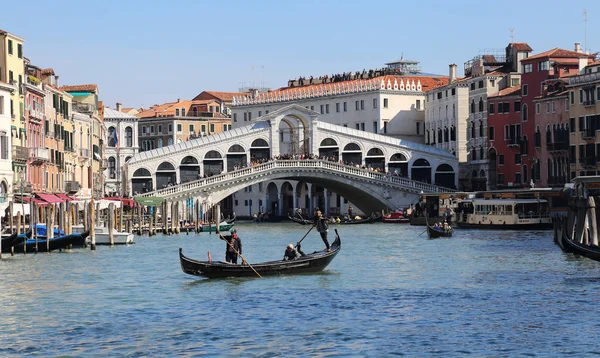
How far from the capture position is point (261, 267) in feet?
90.2

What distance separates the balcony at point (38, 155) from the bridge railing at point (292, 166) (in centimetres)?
1151

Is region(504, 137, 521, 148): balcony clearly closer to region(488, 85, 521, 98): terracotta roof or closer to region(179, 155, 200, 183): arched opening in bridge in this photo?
region(488, 85, 521, 98): terracotta roof

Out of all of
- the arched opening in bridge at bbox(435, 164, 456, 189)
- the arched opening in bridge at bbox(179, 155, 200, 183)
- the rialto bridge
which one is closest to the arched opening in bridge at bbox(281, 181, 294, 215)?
the rialto bridge

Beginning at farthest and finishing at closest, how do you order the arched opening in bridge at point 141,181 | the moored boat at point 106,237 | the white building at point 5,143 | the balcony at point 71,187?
1. the arched opening in bridge at point 141,181
2. the balcony at point 71,187
3. the white building at point 5,143
4. the moored boat at point 106,237

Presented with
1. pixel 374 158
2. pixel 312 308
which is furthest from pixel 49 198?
pixel 312 308

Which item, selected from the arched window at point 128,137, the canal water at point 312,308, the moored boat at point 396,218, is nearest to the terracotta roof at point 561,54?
the moored boat at point 396,218

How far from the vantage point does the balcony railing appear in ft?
181

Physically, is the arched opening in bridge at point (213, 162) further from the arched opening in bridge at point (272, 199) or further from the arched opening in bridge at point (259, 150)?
the arched opening in bridge at point (272, 199)

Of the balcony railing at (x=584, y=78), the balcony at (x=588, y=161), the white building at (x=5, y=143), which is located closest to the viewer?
the white building at (x=5, y=143)

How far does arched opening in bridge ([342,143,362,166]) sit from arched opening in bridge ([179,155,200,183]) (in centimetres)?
710

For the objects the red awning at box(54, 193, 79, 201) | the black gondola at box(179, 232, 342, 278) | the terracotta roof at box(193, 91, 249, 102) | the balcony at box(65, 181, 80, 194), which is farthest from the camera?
the terracotta roof at box(193, 91, 249, 102)

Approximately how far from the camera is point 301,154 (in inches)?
2655

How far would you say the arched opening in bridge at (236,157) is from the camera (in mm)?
69688

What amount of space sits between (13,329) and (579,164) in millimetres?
38589
